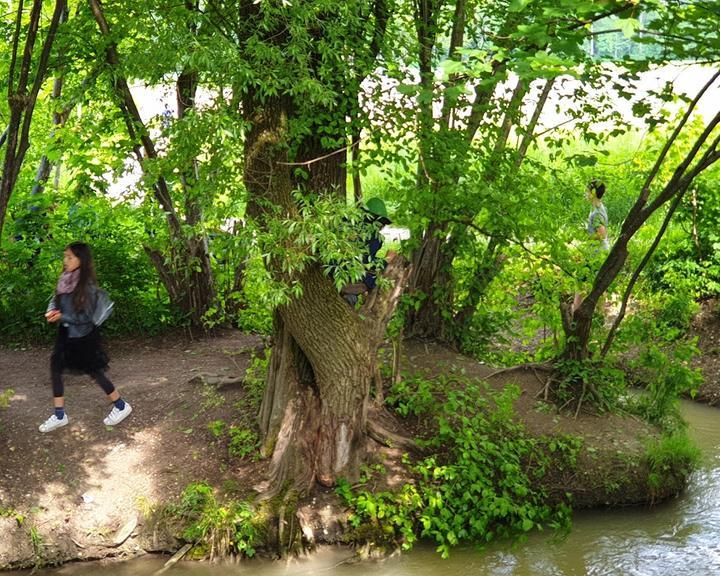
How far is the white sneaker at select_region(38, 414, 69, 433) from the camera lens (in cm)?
787

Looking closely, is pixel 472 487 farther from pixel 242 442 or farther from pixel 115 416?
pixel 115 416

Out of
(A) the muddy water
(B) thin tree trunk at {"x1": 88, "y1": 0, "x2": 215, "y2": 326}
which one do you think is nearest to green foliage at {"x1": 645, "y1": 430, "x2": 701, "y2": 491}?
(A) the muddy water

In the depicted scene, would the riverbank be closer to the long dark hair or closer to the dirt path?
the dirt path

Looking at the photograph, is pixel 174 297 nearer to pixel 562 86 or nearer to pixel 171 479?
Answer: pixel 171 479

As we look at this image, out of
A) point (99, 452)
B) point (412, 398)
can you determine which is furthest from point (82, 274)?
point (412, 398)

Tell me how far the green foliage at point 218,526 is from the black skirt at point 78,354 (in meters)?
1.53

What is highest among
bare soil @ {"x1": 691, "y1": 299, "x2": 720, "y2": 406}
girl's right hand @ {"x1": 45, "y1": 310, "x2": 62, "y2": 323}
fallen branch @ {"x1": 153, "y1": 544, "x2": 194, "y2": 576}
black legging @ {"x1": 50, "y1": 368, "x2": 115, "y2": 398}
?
girl's right hand @ {"x1": 45, "y1": 310, "x2": 62, "y2": 323}

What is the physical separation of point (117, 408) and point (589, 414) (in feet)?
15.5

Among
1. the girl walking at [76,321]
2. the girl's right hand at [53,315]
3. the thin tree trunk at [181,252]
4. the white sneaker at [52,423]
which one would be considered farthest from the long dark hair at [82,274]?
the thin tree trunk at [181,252]

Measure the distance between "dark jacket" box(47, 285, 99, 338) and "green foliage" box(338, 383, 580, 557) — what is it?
8.86ft

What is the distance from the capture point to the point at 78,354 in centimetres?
777

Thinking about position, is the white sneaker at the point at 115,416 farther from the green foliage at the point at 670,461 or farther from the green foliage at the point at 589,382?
the green foliage at the point at 670,461

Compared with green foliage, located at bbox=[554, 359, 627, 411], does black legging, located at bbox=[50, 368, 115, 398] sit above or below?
above

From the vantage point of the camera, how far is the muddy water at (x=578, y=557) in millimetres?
6961
